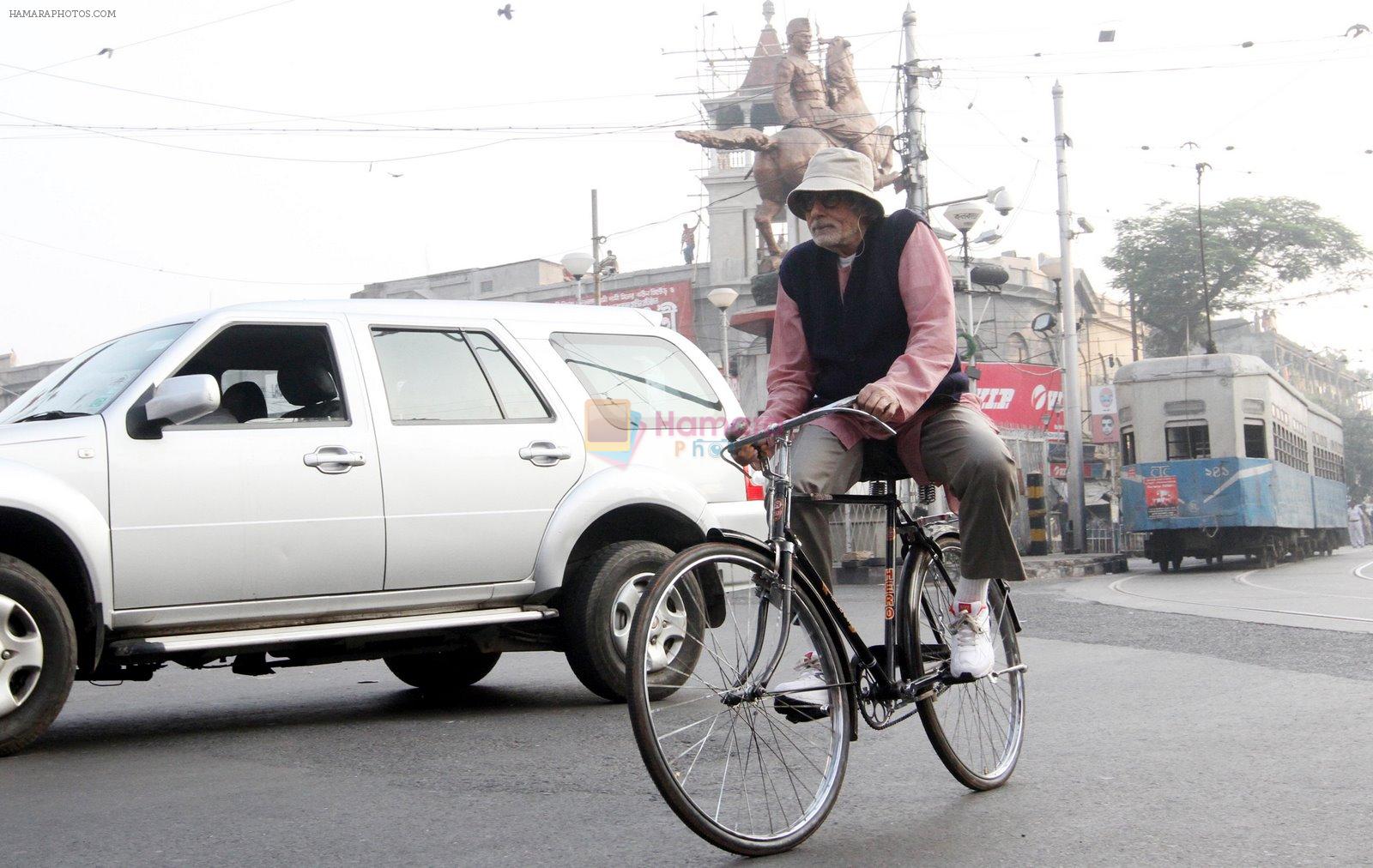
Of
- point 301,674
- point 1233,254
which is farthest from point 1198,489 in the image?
point 1233,254

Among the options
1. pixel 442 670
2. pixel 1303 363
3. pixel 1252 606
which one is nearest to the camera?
pixel 442 670

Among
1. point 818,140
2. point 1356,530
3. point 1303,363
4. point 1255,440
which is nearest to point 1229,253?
point 1356,530

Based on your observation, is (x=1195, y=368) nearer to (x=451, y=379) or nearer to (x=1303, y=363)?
(x=451, y=379)

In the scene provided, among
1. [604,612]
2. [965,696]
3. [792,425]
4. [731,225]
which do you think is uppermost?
[731,225]

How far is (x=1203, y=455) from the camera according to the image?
2436 cm

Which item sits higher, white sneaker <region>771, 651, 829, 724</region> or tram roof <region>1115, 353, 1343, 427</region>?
tram roof <region>1115, 353, 1343, 427</region>

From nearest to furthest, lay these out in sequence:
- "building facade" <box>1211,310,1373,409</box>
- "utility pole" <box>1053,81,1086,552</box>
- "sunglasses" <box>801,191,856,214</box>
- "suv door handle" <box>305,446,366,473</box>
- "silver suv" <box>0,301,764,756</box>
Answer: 1. "sunglasses" <box>801,191,856,214</box>
2. "silver suv" <box>0,301,764,756</box>
3. "suv door handle" <box>305,446,366,473</box>
4. "utility pole" <box>1053,81,1086,552</box>
5. "building facade" <box>1211,310,1373,409</box>

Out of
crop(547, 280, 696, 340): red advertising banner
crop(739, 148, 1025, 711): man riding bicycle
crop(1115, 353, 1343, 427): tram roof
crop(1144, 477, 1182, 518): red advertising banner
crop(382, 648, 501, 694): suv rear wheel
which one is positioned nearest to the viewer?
crop(739, 148, 1025, 711): man riding bicycle

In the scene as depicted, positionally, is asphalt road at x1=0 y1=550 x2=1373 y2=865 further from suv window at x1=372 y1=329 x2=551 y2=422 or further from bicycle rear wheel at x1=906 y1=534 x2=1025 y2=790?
suv window at x1=372 y1=329 x2=551 y2=422

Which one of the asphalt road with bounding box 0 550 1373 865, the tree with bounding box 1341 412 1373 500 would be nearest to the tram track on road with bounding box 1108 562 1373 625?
the asphalt road with bounding box 0 550 1373 865

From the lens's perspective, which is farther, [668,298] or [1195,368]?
[668,298]

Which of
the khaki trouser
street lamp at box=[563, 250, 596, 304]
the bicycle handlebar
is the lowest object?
the khaki trouser

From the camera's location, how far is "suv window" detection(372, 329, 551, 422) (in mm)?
6309

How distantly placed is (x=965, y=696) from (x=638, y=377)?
3.09 metres
